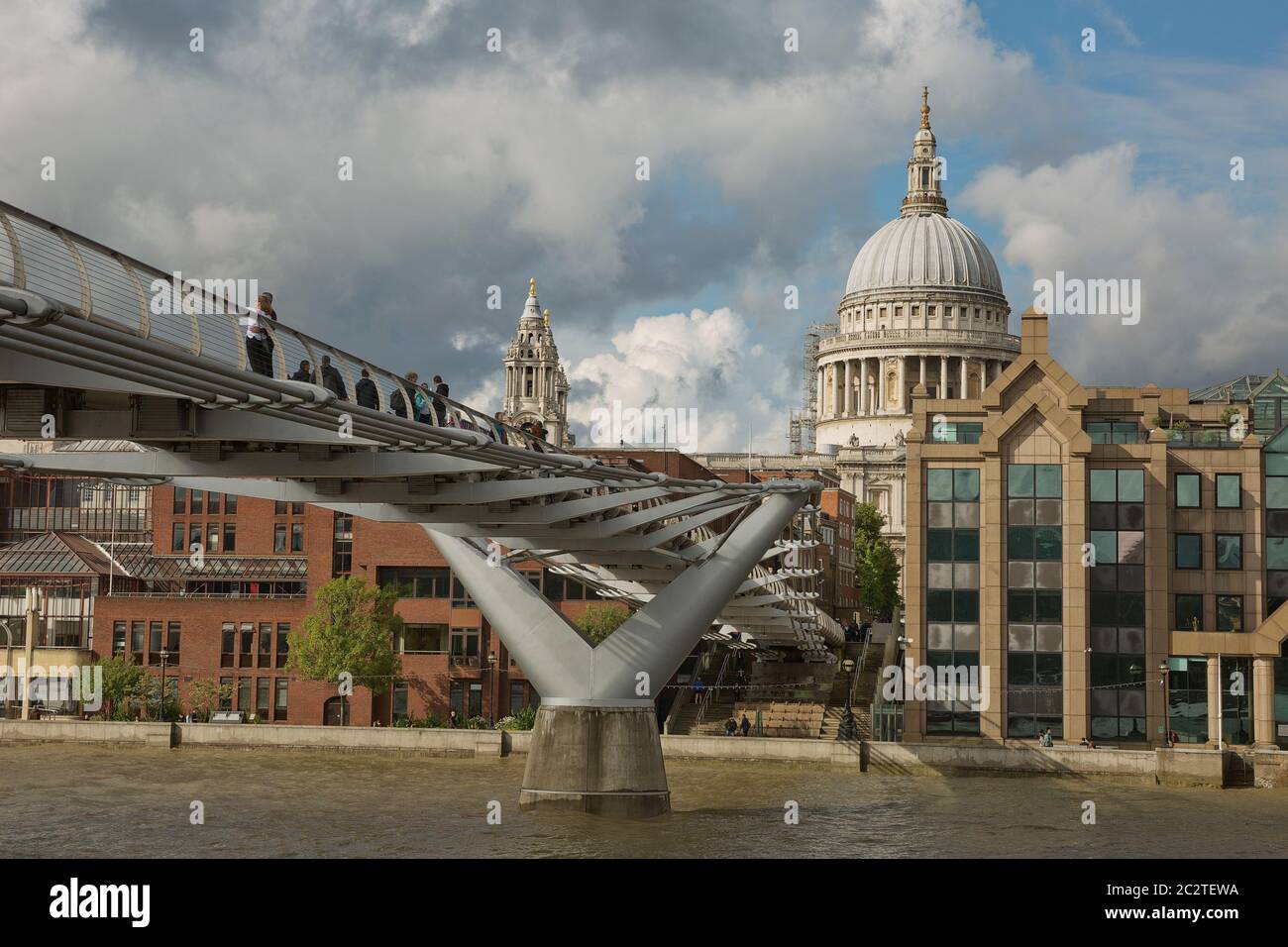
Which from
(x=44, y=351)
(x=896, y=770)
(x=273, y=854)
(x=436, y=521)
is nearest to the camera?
(x=44, y=351)

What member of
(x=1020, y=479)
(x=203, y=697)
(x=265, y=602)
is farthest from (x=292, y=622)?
(x=1020, y=479)

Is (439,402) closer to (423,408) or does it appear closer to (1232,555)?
(423,408)

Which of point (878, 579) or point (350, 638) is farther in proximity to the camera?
point (878, 579)

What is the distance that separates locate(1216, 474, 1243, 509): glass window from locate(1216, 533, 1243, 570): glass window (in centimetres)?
97

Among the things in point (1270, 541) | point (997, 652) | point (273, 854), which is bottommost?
point (273, 854)

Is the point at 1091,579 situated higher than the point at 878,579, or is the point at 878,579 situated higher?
the point at 878,579

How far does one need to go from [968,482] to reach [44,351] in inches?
1582

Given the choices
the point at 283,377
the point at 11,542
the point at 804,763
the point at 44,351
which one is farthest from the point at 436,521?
the point at 11,542

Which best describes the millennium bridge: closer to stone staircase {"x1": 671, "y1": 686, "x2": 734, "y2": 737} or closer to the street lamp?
stone staircase {"x1": 671, "y1": 686, "x2": 734, "y2": 737}

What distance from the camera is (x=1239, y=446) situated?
5541 cm

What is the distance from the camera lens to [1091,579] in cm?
5447

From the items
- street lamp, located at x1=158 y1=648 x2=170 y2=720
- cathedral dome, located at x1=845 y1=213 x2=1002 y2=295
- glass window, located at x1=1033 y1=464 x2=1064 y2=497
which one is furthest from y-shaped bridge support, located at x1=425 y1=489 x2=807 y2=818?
cathedral dome, located at x1=845 y1=213 x2=1002 y2=295

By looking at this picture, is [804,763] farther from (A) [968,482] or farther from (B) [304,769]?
(B) [304,769]

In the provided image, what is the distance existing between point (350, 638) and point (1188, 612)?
91.3 feet
